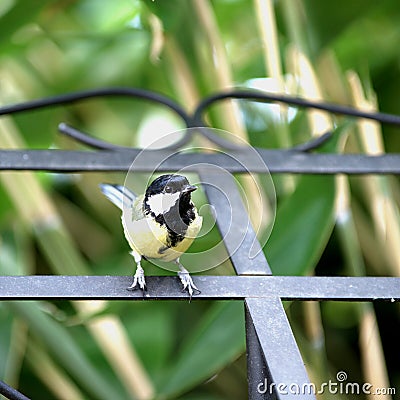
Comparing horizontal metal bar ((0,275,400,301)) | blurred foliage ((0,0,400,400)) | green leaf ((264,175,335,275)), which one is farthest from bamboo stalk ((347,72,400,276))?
horizontal metal bar ((0,275,400,301))

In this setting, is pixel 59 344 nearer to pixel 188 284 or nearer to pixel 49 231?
pixel 49 231

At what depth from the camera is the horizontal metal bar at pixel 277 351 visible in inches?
19.6

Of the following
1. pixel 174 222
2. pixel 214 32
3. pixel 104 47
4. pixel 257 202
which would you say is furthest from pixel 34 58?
pixel 174 222

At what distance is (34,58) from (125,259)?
470mm

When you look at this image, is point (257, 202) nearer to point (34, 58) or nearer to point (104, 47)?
point (104, 47)

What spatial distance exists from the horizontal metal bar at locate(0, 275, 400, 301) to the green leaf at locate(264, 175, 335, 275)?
237 millimetres

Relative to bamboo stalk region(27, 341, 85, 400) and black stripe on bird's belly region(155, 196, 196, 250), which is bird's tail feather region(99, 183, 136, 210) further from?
bamboo stalk region(27, 341, 85, 400)

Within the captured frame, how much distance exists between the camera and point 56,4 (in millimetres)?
1228

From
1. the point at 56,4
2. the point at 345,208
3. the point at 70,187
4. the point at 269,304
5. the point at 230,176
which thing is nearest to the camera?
the point at 269,304

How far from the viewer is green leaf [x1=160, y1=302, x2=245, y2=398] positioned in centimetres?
85

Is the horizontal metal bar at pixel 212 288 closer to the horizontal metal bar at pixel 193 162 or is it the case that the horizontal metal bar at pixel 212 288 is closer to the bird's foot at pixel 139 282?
the bird's foot at pixel 139 282

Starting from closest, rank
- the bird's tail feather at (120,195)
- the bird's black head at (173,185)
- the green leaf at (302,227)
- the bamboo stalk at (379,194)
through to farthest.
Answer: the bird's black head at (173,185) → the bird's tail feather at (120,195) → the green leaf at (302,227) → the bamboo stalk at (379,194)

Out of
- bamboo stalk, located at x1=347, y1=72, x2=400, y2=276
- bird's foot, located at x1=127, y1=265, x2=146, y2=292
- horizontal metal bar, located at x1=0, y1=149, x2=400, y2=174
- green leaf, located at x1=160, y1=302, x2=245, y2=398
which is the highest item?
bamboo stalk, located at x1=347, y1=72, x2=400, y2=276

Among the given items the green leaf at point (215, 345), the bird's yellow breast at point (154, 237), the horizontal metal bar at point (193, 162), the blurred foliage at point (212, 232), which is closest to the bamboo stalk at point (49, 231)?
the blurred foliage at point (212, 232)
